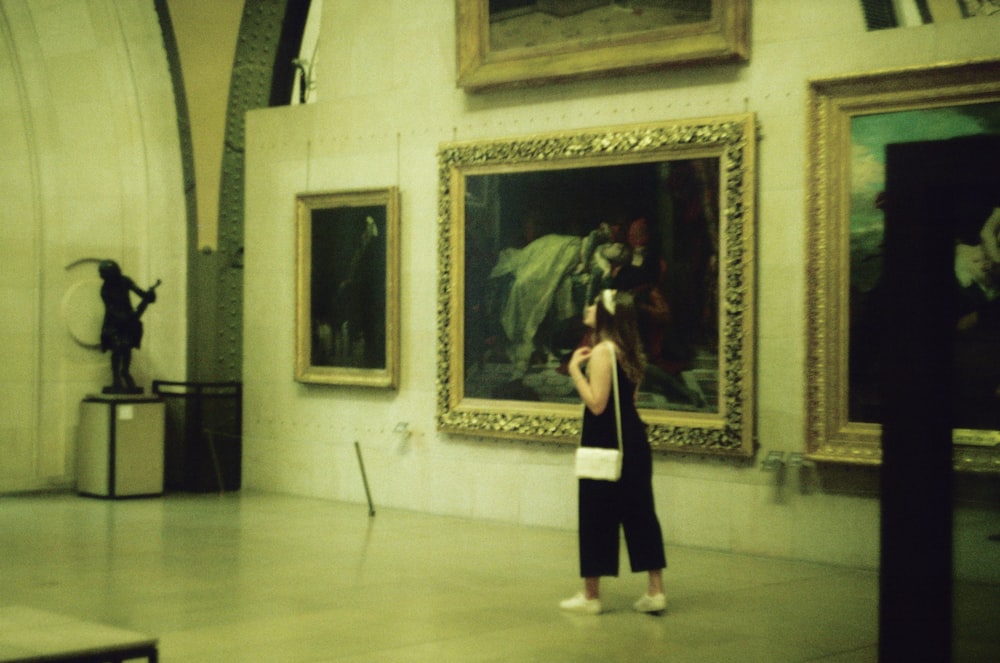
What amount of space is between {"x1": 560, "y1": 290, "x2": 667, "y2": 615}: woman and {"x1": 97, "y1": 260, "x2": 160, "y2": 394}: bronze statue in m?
7.32

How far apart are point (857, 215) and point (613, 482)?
318cm

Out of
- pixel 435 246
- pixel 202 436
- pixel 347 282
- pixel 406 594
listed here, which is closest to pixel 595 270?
pixel 435 246

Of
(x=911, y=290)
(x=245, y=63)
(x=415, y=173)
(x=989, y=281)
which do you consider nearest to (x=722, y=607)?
(x=989, y=281)

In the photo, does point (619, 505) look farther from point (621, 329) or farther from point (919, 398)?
point (919, 398)

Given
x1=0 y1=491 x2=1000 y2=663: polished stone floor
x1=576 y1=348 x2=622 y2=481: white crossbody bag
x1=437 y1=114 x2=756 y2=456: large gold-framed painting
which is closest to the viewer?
x1=0 y1=491 x2=1000 y2=663: polished stone floor

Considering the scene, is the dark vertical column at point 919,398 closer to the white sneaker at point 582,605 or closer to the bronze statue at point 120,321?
the white sneaker at point 582,605

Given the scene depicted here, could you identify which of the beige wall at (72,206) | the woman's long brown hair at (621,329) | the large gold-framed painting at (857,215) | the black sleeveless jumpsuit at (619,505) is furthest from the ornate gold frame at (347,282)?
the black sleeveless jumpsuit at (619,505)

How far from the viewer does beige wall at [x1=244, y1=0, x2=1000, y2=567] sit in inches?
390

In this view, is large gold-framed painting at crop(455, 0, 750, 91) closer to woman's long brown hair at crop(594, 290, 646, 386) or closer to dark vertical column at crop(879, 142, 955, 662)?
woman's long brown hair at crop(594, 290, 646, 386)

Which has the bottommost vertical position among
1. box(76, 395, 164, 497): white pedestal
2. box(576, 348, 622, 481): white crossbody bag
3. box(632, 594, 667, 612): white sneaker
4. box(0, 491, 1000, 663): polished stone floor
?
box(0, 491, 1000, 663): polished stone floor

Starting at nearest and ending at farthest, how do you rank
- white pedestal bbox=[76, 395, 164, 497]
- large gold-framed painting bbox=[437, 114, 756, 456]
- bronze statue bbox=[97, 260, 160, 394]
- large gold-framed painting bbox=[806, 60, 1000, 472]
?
large gold-framed painting bbox=[806, 60, 1000, 472]
large gold-framed painting bbox=[437, 114, 756, 456]
white pedestal bbox=[76, 395, 164, 497]
bronze statue bbox=[97, 260, 160, 394]

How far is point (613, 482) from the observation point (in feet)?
25.6

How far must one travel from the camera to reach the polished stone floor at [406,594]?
6.87 meters

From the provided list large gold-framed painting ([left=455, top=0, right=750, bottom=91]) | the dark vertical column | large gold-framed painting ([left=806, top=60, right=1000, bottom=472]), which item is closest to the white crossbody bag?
large gold-framed painting ([left=806, top=60, right=1000, bottom=472])
